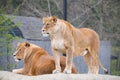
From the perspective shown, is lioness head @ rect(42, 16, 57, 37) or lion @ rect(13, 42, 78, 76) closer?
lioness head @ rect(42, 16, 57, 37)

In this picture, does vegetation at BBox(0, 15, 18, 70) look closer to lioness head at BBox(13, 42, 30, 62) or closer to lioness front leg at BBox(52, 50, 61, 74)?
lioness head at BBox(13, 42, 30, 62)

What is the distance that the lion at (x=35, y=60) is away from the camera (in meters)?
7.38

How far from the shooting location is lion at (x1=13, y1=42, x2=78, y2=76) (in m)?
7.38

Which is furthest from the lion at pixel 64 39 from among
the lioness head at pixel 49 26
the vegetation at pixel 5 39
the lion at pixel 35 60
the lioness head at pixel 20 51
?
the vegetation at pixel 5 39

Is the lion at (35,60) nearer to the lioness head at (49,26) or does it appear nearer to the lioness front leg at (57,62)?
the lioness front leg at (57,62)

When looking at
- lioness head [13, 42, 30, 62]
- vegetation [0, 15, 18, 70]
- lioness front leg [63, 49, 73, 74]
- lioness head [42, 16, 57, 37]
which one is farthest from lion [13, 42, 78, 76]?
vegetation [0, 15, 18, 70]

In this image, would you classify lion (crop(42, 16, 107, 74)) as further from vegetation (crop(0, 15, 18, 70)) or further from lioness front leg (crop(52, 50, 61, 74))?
vegetation (crop(0, 15, 18, 70))

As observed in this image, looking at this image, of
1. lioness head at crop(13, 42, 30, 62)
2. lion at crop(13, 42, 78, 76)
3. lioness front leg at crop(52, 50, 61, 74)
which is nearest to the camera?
lioness front leg at crop(52, 50, 61, 74)

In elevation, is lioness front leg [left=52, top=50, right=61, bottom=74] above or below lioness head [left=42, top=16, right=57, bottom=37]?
below

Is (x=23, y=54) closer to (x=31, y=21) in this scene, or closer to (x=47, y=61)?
(x=47, y=61)

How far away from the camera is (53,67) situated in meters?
7.37

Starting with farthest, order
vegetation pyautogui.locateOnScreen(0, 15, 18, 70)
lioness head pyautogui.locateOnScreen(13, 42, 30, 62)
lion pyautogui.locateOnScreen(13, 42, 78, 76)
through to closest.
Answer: vegetation pyautogui.locateOnScreen(0, 15, 18, 70) < lioness head pyautogui.locateOnScreen(13, 42, 30, 62) < lion pyautogui.locateOnScreen(13, 42, 78, 76)

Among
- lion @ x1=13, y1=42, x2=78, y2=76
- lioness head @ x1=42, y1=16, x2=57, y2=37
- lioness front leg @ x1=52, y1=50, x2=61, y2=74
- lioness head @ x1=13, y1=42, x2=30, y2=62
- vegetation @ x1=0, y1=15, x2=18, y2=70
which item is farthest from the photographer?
vegetation @ x1=0, y1=15, x2=18, y2=70

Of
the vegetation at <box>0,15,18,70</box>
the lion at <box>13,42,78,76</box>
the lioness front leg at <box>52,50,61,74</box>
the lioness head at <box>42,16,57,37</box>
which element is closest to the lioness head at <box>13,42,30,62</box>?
the lion at <box>13,42,78,76</box>
